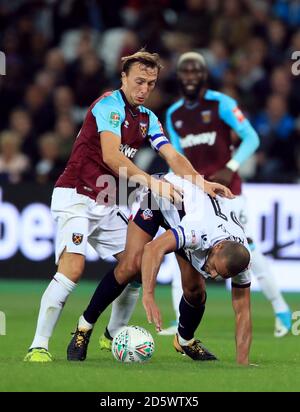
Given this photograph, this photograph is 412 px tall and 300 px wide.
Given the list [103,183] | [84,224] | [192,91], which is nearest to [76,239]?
[84,224]

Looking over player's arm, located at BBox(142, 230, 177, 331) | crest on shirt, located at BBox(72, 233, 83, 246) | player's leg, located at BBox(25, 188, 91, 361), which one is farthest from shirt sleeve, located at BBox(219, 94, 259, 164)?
player's arm, located at BBox(142, 230, 177, 331)

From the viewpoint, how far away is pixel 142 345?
8.45m

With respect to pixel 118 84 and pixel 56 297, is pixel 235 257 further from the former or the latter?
pixel 118 84

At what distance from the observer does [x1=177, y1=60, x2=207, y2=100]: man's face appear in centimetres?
1121

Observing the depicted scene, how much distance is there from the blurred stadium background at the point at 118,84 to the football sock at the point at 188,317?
5.72m

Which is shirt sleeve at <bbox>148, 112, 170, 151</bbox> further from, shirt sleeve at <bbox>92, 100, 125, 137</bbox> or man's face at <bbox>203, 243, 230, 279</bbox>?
man's face at <bbox>203, 243, 230, 279</bbox>

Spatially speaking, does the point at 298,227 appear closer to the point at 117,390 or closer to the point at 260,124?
the point at 260,124

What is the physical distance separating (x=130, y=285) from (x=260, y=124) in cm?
763

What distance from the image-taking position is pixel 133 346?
8.45 metres

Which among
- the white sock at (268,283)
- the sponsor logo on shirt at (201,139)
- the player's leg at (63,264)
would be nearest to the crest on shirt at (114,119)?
the player's leg at (63,264)

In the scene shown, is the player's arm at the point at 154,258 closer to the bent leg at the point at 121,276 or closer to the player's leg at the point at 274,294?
the bent leg at the point at 121,276

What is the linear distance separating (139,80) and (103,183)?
0.82 metres

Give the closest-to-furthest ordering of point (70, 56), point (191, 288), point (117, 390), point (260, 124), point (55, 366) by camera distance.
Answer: point (117, 390) < point (55, 366) < point (191, 288) < point (260, 124) < point (70, 56)
